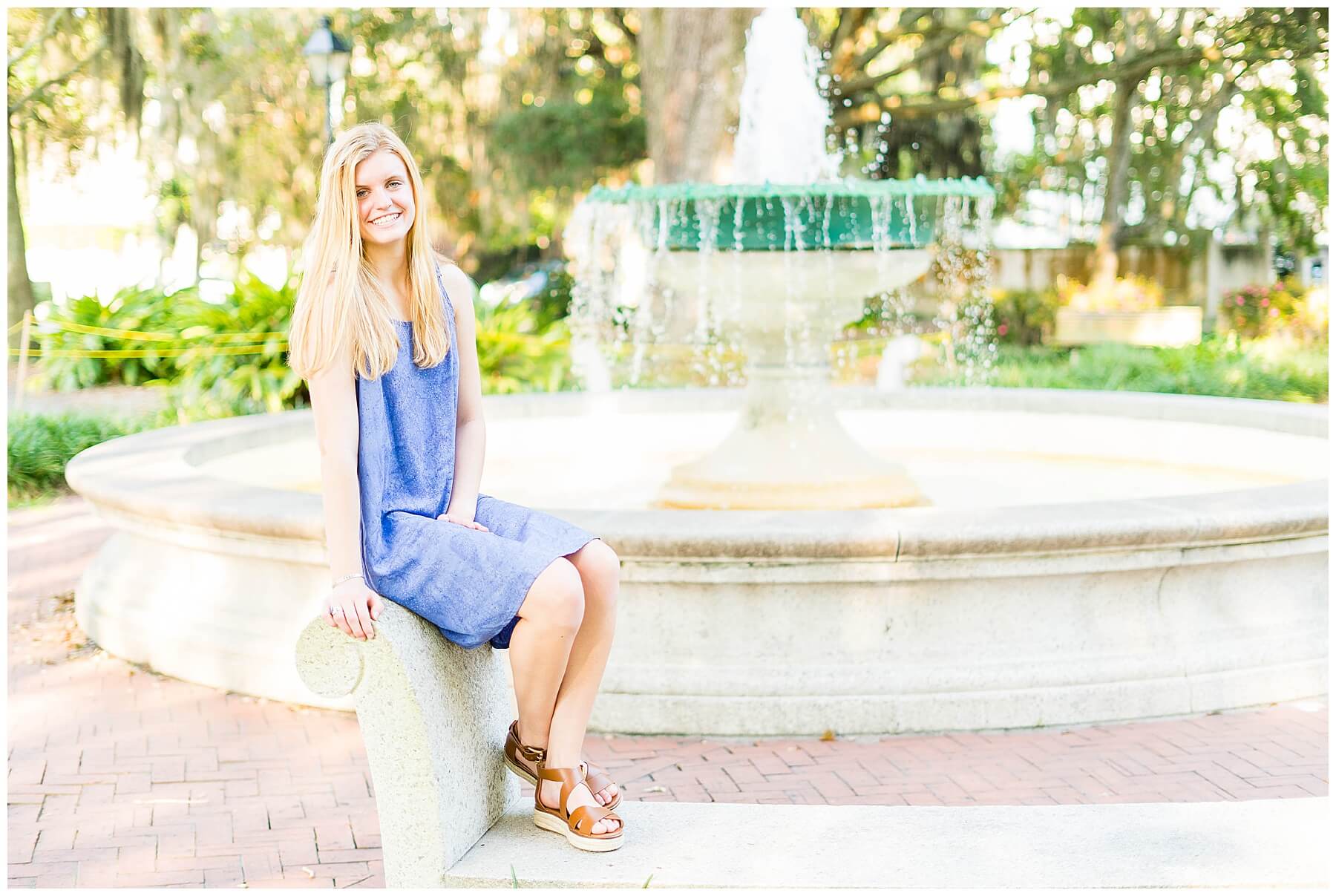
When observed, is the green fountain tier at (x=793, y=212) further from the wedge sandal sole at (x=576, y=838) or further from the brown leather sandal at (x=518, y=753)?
the wedge sandal sole at (x=576, y=838)

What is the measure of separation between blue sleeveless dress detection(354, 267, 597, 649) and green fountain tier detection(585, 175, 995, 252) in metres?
3.41

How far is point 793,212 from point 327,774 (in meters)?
3.51

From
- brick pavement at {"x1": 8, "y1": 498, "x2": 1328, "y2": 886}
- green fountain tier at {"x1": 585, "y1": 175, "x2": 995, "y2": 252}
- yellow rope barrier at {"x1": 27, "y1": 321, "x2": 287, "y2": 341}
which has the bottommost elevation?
brick pavement at {"x1": 8, "y1": 498, "x2": 1328, "y2": 886}

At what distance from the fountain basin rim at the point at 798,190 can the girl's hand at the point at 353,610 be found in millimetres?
3742

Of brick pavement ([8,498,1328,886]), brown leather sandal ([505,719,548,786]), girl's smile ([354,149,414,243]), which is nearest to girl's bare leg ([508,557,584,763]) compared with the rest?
brown leather sandal ([505,719,548,786])

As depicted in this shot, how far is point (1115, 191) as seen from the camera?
22250mm

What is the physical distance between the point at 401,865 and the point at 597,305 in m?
15.7

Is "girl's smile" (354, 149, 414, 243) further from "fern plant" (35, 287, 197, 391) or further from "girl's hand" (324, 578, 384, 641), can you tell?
"fern plant" (35, 287, 197, 391)

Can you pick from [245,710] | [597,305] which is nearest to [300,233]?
[597,305]

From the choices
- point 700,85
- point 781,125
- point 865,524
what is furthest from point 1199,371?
point 865,524

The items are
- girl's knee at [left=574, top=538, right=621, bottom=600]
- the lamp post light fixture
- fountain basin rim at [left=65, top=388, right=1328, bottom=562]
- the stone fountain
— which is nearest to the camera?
girl's knee at [left=574, top=538, right=621, bottom=600]

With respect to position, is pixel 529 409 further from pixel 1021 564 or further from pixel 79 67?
pixel 79 67

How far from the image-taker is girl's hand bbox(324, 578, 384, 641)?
2.85 m

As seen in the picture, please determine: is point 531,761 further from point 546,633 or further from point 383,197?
point 383,197
